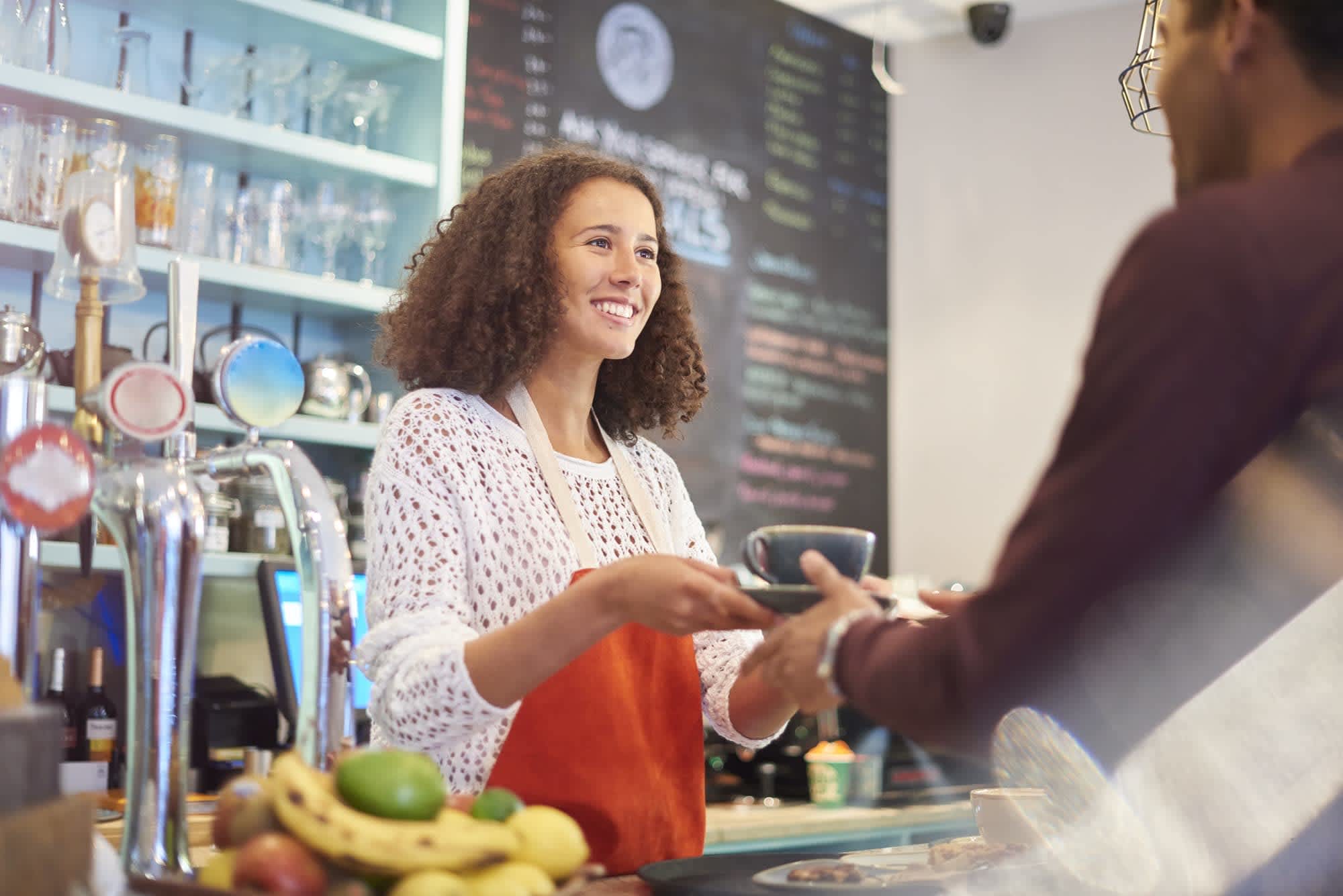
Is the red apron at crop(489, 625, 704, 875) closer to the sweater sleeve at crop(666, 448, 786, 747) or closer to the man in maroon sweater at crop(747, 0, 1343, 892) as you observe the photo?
the sweater sleeve at crop(666, 448, 786, 747)

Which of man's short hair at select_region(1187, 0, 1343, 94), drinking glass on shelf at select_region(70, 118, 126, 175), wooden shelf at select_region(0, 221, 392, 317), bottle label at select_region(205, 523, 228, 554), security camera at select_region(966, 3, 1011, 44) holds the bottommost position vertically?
bottle label at select_region(205, 523, 228, 554)

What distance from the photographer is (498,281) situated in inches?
75.6

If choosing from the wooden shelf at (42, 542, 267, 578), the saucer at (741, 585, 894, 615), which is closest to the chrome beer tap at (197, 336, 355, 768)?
the saucer at (741, 585, 894, 615)

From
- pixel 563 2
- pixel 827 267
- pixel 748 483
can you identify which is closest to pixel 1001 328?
pixel 827 267

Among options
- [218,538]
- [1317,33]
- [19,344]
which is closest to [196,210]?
[19,344]

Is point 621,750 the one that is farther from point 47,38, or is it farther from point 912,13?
point 912,13

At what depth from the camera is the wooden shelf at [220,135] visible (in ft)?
8.32

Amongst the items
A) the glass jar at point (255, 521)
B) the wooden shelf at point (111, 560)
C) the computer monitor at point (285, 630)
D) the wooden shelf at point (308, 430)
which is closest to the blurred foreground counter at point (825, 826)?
the computer monitor at point (285, 630)

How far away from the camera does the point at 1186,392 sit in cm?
89

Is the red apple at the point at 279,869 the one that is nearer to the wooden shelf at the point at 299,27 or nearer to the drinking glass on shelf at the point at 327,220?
the drinking glass on shelf at the point at 327,220

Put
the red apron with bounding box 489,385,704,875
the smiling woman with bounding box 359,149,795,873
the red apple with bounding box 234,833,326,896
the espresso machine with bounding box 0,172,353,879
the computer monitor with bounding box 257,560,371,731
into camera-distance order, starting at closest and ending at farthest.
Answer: the red apple with bounding box 234,833,326,896 < the espresso machine with bounding box 0,172,353,879 < the smiling woman with bounding box 359,149,795,873 < the red apron with bounding box 489,385,704,875 < the computer monitor with bounding box 257,560,371,731

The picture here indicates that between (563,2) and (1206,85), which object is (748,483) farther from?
(1206,85)

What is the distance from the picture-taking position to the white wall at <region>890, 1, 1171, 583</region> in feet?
14.2

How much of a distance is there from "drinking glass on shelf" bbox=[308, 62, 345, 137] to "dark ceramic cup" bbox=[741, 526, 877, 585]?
2.07 meters
